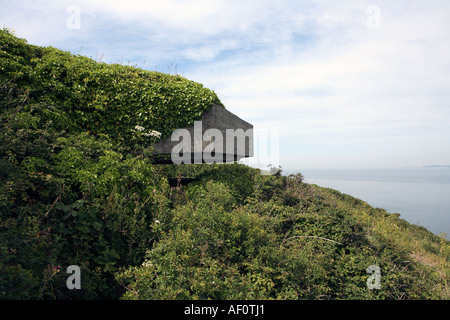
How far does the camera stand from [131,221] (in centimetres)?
561

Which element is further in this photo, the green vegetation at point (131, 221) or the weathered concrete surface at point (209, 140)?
the weathered concrete surface at point (209, 140)

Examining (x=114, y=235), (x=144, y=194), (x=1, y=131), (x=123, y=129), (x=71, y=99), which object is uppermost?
(x=71, y=99)

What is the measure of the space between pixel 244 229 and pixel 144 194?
7.25ft

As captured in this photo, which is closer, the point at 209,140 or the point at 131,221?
the point at 131,221

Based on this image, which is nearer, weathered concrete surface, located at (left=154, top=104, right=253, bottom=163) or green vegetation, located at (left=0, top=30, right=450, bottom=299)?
green vegetation, located at (left=0, top=30, right=450, bottom=299)

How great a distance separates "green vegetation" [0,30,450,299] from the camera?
4488mm

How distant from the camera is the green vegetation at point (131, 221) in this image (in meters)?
4.49

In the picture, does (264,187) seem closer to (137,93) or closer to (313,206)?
(313,206)

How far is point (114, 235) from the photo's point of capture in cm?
539

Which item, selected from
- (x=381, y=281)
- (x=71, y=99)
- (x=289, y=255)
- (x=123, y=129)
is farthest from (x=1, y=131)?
(x=381, y=281)

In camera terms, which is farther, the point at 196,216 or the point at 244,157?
the point at 244,157

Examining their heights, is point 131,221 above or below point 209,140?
below
